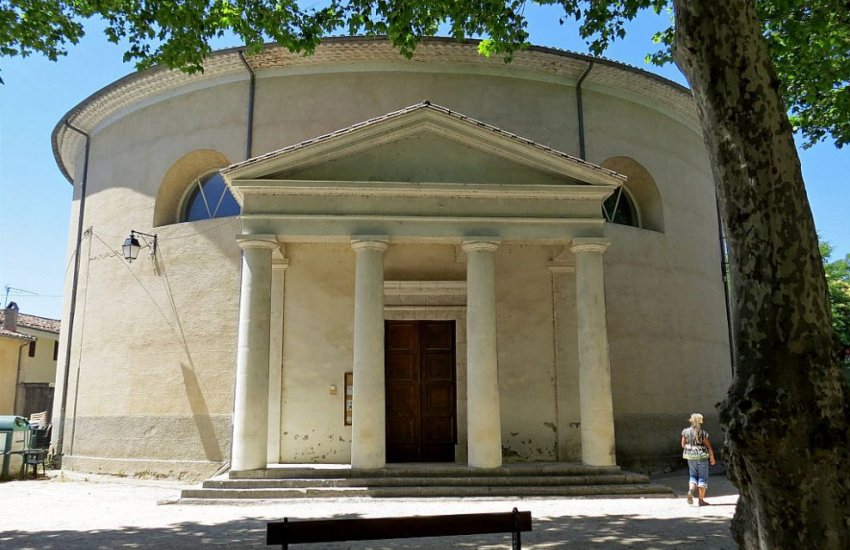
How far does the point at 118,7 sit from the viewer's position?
992cm

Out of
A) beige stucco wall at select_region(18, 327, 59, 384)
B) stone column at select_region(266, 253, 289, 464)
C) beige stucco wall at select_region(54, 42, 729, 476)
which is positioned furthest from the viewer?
beige stucco wall at select_region(18, 327, 59, 384)

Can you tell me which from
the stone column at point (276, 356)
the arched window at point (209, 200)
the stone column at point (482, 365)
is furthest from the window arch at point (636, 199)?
the arched window at point (209, 200)

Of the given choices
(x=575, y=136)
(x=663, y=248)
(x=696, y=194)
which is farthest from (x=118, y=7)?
(x=696, y=194)

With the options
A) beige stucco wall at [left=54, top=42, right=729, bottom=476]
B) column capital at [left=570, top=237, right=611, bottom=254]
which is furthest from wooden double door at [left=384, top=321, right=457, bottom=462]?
column capital at [left=570, top=237, right=611, bottom=254]

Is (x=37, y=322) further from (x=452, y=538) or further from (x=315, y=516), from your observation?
(x=452, y=538)

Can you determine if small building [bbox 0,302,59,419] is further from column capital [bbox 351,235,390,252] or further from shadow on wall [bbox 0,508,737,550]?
shadow on wall [bbox 0,508,737,550]

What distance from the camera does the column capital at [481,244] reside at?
37.7ft

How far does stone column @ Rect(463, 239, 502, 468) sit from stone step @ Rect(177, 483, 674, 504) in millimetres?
572

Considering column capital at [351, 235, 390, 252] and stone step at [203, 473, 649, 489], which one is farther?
column capital at [351, 235, 390, 252]

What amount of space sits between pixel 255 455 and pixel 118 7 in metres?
7.13

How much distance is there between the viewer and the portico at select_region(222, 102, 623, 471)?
11023 mm

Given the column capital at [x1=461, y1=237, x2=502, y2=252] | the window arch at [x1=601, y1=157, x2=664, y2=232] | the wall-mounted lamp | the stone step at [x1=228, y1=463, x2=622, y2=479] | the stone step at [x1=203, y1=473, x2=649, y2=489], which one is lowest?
the stone step at [x1=203, y1=473, x2=649, y2=489]

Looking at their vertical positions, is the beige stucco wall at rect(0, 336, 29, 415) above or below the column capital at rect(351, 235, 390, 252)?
below

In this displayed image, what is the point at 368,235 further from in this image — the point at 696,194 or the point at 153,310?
the point at 696,194
